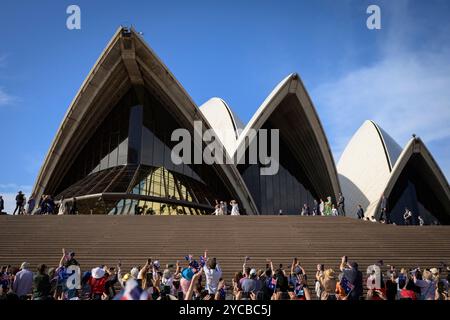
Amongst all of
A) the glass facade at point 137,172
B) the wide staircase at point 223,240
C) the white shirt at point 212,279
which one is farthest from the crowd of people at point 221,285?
the glass facade at point 137,172


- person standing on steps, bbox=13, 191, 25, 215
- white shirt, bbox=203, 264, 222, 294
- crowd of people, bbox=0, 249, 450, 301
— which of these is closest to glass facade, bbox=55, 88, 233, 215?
person standing on steps, bbox=13, 191, 25, 215

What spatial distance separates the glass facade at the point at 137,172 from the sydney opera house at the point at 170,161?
59 millimetres

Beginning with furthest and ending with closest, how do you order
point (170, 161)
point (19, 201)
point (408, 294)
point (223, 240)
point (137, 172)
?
point (170, 161) → point (137, 172) → point (19, 201) → point (223, 240) → point (408, 294)

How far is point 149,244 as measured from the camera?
38.1 ft

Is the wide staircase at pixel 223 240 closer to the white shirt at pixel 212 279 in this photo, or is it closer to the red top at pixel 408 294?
the white shirt at pixel 212 279

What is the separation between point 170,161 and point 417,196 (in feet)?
51.0

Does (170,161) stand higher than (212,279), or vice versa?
(170,161)

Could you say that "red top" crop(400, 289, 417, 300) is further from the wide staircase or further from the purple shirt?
the purple shirt

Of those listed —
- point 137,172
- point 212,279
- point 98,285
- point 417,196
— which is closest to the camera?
point 212,279

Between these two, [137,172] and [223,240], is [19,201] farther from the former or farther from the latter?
[223,240]

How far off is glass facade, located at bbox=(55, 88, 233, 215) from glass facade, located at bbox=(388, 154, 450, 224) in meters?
10.8

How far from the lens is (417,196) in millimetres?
26219

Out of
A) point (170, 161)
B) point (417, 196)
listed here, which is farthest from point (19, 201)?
point (417, 196)

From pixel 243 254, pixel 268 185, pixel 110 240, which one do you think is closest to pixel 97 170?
pixel 268 185
